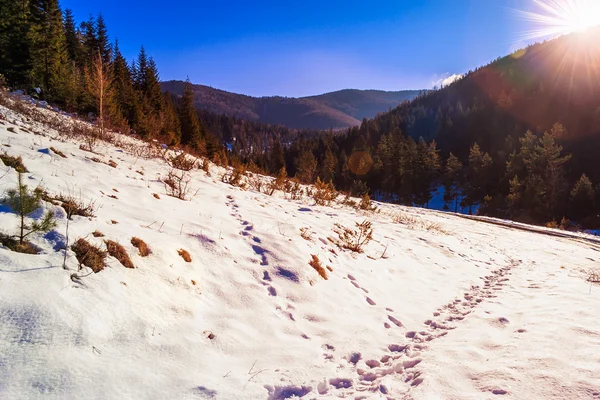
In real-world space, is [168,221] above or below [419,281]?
above

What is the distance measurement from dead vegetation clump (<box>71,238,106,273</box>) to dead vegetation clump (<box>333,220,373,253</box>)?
4.72 metres

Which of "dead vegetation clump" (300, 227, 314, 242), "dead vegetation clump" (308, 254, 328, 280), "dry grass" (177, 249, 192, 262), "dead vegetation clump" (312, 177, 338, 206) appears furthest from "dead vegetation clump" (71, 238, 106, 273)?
"dead vegetation clump" (312, 177, 338, 206)

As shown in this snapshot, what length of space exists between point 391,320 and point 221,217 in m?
3.74

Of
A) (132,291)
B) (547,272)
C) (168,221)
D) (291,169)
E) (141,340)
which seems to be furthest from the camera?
(291,169)

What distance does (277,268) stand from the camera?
16.8ft

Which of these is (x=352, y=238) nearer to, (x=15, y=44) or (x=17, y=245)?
(x=17, y=245)

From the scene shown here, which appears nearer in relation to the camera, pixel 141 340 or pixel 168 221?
pixel 141 340

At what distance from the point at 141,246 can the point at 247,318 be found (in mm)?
1692

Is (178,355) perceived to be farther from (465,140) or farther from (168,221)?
(465,140)

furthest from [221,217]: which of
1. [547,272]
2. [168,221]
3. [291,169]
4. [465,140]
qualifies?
[465,140]

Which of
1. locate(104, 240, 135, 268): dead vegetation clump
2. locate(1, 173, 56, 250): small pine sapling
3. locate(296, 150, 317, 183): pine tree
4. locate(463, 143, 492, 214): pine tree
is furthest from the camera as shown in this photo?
locate(463, 143, 492, 214): pine tree

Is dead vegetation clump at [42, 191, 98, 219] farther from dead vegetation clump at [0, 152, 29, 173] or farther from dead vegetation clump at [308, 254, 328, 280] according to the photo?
dead vegetation clump at [308, 254, 328, 280]

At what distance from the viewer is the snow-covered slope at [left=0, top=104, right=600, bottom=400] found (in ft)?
8.37

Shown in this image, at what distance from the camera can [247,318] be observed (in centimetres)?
387
